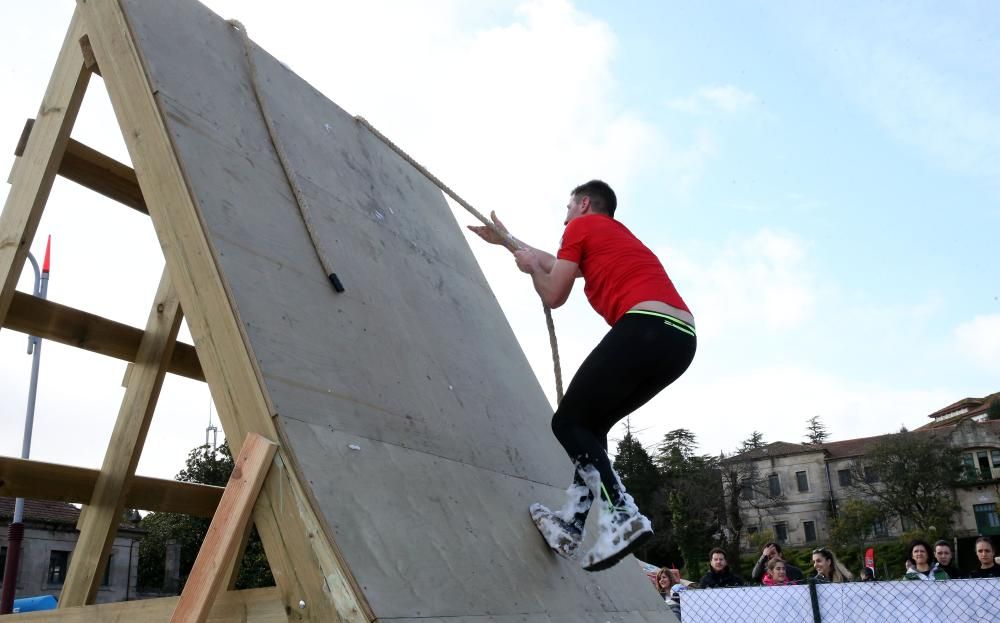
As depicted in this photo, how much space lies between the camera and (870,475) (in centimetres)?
5078

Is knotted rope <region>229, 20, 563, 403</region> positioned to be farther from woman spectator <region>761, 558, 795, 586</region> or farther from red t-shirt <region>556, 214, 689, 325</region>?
woman spectator <region>761, 558, 795, 586</region>

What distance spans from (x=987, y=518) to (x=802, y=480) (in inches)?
448

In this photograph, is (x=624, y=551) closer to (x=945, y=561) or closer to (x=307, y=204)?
(x=307, y=204)

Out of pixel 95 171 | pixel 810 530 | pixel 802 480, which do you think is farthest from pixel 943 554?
pixel 802 480

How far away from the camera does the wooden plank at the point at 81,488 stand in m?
3.17

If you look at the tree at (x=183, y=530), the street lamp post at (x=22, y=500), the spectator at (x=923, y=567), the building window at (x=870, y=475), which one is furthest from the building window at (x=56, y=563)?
the building window at (x=870, y=475)

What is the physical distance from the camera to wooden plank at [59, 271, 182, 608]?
141 inches

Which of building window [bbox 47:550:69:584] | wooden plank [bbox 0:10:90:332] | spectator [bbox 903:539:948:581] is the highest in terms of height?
building window [bbox 47:550:69:584]

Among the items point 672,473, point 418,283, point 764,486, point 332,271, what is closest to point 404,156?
point 418,283

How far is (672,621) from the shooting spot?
3566 millimetres

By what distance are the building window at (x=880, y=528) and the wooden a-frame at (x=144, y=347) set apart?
169 ft

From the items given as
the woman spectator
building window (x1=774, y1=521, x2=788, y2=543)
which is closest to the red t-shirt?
the woman spectator

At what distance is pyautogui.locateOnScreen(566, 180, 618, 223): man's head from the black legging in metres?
0.71

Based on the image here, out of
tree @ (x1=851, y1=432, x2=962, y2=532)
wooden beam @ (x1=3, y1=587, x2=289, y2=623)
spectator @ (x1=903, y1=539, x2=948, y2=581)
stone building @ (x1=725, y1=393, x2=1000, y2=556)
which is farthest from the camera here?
stone building @ (x1=725, y1=393, x2=1000, y2=556)
